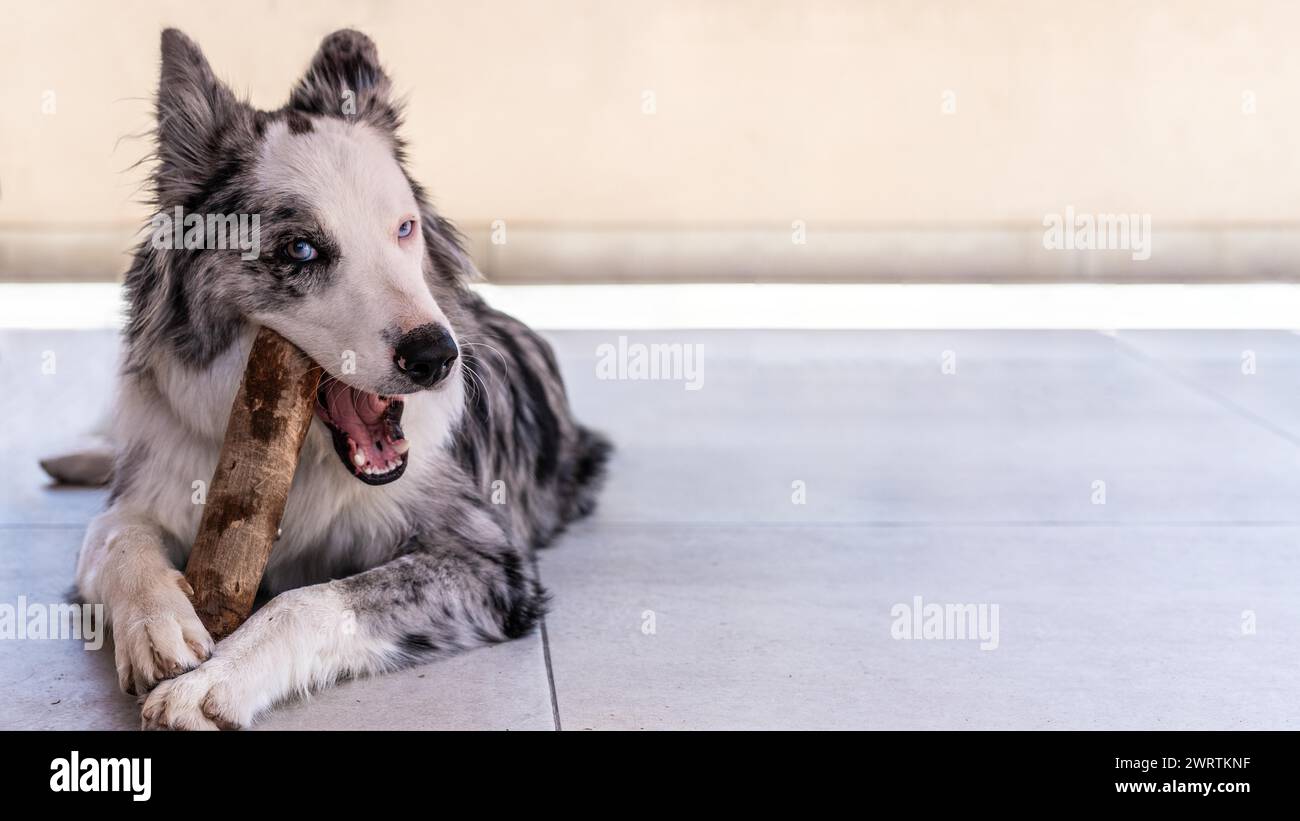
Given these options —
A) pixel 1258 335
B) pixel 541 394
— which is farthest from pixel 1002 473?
pixel 1258 335

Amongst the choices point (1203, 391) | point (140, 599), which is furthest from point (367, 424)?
point (1203, 391)

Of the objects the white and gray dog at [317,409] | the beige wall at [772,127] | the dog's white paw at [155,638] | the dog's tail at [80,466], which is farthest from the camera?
the beige wall at [772,127]

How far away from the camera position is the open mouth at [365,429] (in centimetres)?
308

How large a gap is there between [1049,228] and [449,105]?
4.19m

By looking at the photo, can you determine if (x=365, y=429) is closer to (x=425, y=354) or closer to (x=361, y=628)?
(x=425, y=354)

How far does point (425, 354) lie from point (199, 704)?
32.3 inches

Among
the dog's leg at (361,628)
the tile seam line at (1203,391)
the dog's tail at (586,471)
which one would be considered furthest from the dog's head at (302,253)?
the tile seam line at (1203,391)

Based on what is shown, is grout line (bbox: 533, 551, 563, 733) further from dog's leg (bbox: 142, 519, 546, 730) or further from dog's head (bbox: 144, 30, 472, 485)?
dog's head (bbox: 144, 30, 472, 485)

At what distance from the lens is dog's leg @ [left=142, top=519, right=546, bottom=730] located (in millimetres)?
2627

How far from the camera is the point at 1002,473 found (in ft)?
15.8

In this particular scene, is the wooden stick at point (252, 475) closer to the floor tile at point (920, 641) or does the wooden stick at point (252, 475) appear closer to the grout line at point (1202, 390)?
the floor tile at point (920, 641)

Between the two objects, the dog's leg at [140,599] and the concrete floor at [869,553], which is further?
the concrete floor at [869,553]

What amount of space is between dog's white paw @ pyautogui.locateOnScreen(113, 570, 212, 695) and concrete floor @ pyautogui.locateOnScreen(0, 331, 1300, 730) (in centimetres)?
8

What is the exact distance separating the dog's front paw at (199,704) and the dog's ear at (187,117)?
1092mm
